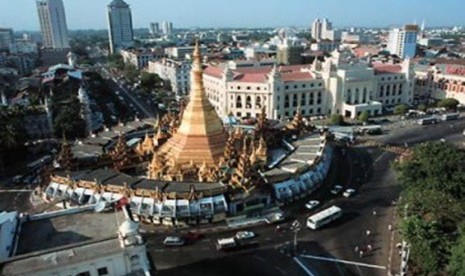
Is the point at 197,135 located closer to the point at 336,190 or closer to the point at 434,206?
the point at 336,190

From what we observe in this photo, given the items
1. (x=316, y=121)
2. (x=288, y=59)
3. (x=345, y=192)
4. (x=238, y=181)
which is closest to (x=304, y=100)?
(x=316, y=121)

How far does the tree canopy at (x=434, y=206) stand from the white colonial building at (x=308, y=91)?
169 feet

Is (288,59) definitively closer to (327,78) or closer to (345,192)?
(327,78)

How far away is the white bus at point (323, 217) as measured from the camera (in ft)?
149

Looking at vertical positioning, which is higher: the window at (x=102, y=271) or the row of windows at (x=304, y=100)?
the window at (x=102, y=271)

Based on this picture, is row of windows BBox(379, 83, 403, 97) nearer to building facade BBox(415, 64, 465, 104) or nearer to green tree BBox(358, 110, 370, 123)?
building facade BBox(415, 64, 465, 104)

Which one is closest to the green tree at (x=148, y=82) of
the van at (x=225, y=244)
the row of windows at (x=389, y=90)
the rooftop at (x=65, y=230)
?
the row of windows at (x=389, y=90)

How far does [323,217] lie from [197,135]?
20.6m

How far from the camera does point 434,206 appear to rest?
41.2 meters

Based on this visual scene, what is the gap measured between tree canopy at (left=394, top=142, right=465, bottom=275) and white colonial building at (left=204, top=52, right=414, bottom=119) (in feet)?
169

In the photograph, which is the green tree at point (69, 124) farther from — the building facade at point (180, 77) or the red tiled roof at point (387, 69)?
the red tiled roof at point (387, 69)

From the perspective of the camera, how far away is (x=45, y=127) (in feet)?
266

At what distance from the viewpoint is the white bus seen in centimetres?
4528

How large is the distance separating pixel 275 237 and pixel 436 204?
1681cm
